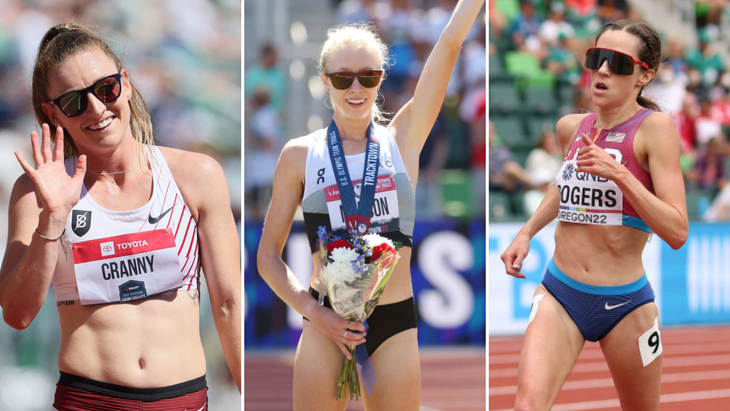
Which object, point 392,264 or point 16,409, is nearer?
point 392,264

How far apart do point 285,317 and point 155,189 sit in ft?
22.6

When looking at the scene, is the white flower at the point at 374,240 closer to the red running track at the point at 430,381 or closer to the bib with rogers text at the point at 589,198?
the bib with rogers text at the point at 589,198

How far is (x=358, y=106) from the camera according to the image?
10.8 feet

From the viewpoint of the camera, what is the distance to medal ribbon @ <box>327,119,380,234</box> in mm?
3166

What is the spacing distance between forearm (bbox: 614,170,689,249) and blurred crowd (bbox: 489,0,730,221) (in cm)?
764

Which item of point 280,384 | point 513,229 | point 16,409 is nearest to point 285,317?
point 280,384

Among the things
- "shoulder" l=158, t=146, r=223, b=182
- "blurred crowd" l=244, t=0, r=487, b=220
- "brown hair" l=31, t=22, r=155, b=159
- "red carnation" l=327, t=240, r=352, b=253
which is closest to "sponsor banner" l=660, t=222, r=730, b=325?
"blurred crowd" l=244, t=0, r=487, b=220

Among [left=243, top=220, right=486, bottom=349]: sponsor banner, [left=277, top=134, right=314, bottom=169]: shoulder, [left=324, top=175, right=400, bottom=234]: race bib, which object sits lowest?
[left=243, top=220, right=486, bottom=349]: sponsor banner

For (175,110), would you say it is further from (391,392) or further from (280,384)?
(391,392)

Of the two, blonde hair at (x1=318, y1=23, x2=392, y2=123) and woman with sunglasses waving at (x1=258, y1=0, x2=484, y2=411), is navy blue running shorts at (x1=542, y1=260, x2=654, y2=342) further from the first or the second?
blonde hair at (x1=318, y1=23, x2=392, y2=123)

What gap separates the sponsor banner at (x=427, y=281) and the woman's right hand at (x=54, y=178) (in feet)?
21.4

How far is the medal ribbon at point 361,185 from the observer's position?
10.4 feet

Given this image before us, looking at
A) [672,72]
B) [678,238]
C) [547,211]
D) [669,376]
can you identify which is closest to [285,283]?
[547,211]

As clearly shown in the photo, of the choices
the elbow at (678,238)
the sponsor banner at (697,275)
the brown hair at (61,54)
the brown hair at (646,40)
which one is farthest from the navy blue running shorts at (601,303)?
the sponsor banner at (697,275)
